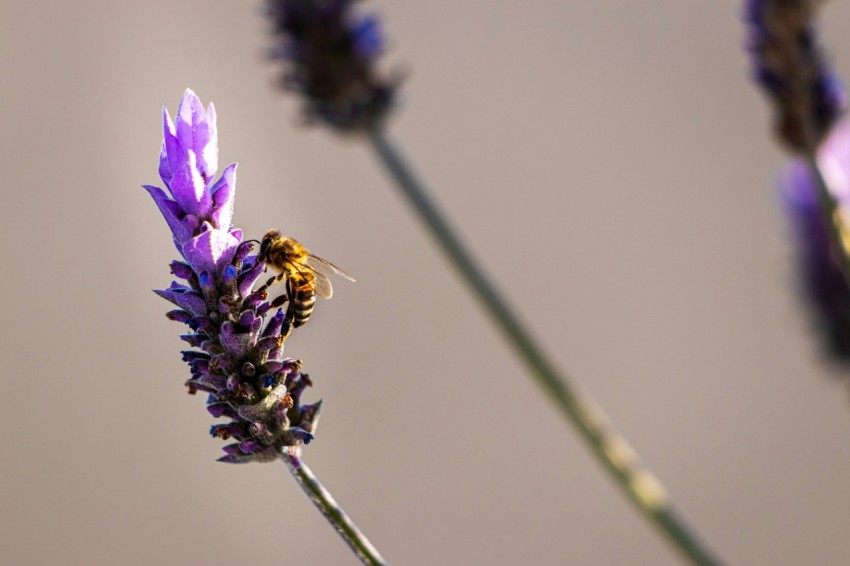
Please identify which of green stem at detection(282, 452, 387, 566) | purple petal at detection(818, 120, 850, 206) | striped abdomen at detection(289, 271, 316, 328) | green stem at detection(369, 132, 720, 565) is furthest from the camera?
purple petal at detection(818, 120, 850, 206)

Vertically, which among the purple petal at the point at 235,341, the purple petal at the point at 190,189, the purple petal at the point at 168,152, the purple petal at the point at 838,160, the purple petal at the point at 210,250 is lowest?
the purple petal at the point at 838,160

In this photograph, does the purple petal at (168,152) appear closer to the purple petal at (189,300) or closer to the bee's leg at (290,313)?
the purple petal at (189,300)

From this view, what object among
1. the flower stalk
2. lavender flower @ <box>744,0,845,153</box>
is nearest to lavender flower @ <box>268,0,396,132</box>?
the flower stalk

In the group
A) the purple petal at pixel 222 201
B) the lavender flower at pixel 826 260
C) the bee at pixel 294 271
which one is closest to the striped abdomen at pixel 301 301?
the bee at pixel 294 271

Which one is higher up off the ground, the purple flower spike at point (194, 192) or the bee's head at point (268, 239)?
the bee's head at point (268, 239)

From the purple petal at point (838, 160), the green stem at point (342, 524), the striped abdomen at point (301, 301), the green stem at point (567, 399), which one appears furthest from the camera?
the purple petal at point (838, 160)

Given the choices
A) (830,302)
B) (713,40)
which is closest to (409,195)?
(830,302)

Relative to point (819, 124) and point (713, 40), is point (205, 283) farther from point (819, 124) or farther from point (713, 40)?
point (713, 40)

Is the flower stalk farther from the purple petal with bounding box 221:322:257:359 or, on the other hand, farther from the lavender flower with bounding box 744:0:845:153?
the lavender flower with bounding box 744:0:845:153
